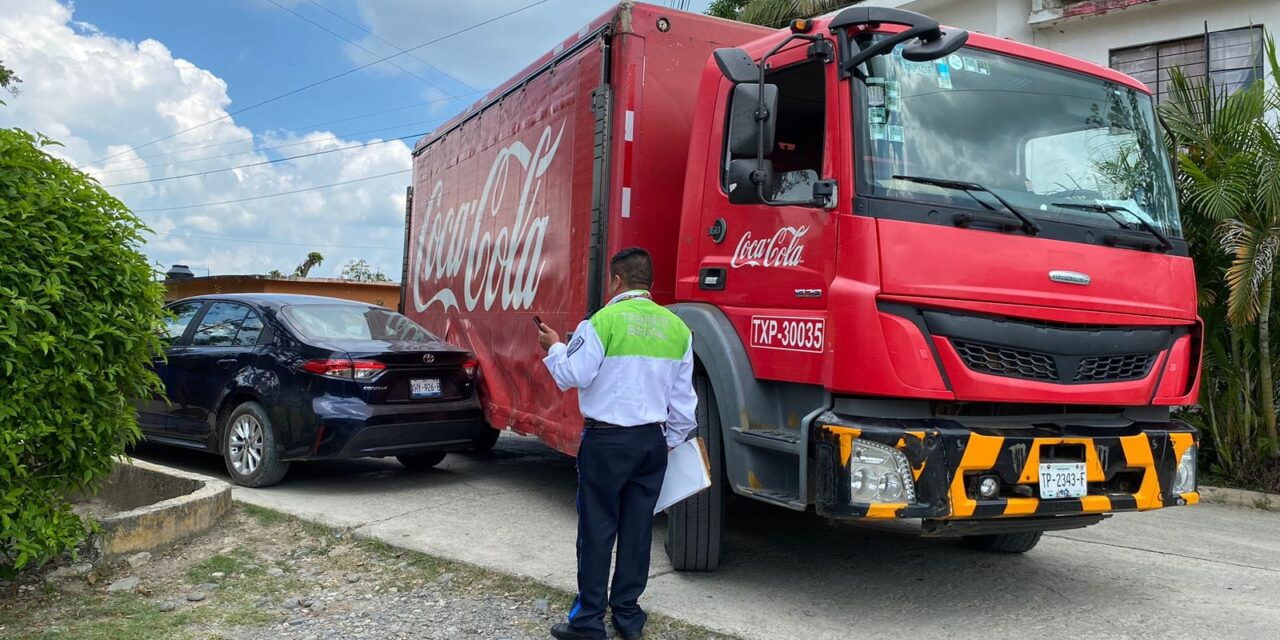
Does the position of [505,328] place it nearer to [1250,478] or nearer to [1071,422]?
[1071,422]

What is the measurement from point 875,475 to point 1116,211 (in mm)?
1809

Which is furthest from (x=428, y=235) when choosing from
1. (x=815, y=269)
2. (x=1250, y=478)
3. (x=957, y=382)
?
(x=1250, y=478)

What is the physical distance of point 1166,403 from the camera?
446 centimetres

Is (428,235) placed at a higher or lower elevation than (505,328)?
higher

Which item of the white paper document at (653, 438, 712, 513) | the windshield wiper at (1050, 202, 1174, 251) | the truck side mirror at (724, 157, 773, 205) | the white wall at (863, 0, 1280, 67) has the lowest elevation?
the white paper document at (653, 438, 712, 513)

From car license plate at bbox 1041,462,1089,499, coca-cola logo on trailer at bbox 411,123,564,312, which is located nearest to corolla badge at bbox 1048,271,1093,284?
car license plate at bbox 1041,462,1089,499

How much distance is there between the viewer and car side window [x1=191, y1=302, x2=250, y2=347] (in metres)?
7.50

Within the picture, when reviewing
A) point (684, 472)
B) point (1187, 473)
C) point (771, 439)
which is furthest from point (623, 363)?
point (1187, 473)

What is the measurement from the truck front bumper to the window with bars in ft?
31.5

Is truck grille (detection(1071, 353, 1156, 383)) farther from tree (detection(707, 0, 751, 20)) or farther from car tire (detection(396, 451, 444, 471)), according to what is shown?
tree (detection(707, 0, 751, 20))

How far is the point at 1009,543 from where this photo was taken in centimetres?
555

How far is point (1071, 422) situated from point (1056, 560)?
65.1 inches

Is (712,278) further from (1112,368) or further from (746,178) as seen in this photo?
(1112,368)

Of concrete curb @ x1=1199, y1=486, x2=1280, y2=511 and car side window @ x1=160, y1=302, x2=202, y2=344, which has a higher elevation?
car side window @ x1=160, y1=302, x2=202, y2=344
